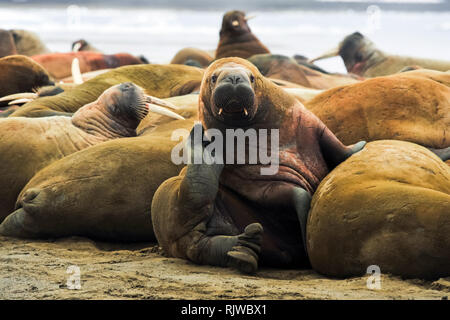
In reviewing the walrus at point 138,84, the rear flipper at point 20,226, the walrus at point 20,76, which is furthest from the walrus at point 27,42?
the rear flipper at point 20,226

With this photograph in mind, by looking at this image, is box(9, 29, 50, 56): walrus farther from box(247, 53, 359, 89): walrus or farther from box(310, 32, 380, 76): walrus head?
box(247, 53, 359, 89): walrus

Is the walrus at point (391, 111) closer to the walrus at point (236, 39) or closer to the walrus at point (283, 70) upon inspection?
the walrus at point (283, 70)

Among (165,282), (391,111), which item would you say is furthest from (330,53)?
(165,282)

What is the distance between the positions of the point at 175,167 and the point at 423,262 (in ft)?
7.08

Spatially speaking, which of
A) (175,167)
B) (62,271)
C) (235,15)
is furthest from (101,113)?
(235,15)

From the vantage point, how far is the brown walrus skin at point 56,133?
5.79 m

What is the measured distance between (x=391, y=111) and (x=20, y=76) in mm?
5217

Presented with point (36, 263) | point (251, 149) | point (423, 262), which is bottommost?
point (36, 263)

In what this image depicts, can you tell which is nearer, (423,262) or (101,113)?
(423,262)

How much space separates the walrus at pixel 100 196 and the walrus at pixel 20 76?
3.80 metres

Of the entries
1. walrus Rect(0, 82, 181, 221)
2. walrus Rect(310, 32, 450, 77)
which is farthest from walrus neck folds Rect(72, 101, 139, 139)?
walrus Rect(310, 32, 450, 77)

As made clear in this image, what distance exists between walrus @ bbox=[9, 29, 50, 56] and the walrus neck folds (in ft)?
36.4

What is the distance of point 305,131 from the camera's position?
4.46 m
